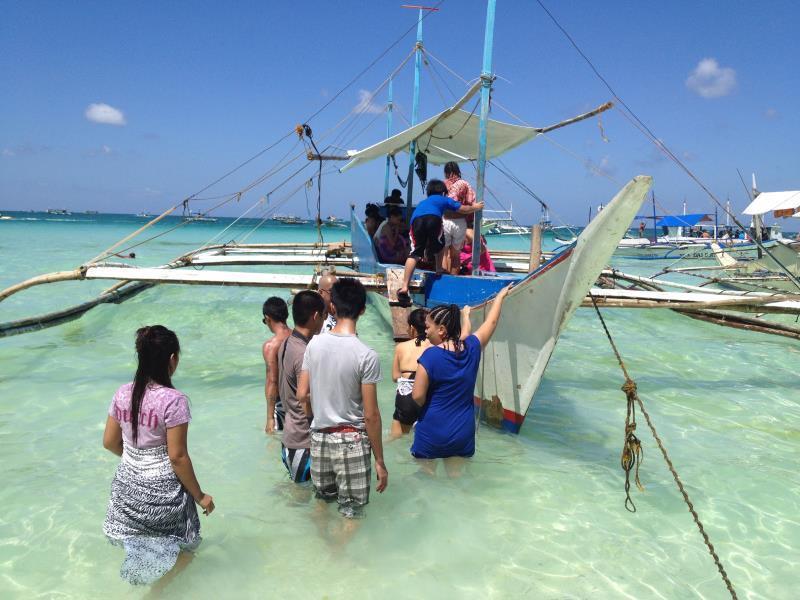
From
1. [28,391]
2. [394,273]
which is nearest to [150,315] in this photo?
[28,391]

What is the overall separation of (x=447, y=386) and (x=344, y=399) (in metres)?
0.83

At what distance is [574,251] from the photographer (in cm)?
372

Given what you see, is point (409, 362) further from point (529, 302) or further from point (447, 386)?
point (529, 302)

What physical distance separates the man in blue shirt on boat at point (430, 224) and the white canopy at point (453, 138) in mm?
1467

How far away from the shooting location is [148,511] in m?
2.33

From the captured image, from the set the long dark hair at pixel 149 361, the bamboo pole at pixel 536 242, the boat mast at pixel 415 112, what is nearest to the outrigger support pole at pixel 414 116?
the boat mast at pixel 415 112

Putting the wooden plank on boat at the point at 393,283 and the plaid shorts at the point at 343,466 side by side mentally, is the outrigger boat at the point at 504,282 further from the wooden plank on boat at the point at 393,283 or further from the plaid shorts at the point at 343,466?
the plaid shorts at the point at 343,466

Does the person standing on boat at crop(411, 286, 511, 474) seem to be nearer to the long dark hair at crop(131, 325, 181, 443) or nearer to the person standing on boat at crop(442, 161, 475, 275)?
the long dark hair at crop(131, 325, 181, 443)

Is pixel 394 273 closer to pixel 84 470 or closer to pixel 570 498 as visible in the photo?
pixel 570 498

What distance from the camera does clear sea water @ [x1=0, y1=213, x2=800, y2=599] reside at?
294 cm

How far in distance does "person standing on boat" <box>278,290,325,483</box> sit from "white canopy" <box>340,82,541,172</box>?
159 inches

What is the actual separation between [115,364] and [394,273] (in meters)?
4.43

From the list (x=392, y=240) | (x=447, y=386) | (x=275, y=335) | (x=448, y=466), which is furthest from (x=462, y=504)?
(x=392, y=240)

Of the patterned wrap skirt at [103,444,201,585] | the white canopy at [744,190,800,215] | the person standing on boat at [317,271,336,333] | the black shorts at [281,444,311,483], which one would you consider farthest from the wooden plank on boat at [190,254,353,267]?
the white canopy at [744,190,800,215]
